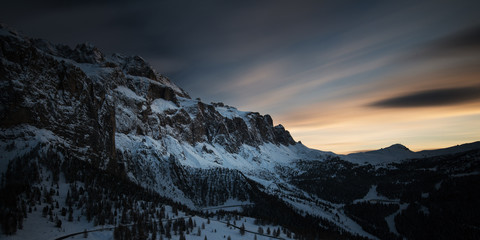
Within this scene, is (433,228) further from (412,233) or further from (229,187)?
(229,187)

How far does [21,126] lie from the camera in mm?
93625

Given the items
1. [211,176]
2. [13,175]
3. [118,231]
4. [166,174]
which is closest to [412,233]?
[211,176]

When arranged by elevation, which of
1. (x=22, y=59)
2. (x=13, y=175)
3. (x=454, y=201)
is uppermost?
(x=22, y=59)

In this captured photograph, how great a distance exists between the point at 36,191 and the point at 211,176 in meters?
146


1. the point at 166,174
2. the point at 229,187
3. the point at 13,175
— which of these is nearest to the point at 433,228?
the point at 229,187

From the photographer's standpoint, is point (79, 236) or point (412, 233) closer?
point (79, 236)

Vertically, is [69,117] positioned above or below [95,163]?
above

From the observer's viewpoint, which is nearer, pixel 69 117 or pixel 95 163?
pixel 95 163

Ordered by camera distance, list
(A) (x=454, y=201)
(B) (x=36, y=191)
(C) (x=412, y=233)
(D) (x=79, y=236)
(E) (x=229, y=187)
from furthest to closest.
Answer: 1. (E) (x=229, y=187)
2. (A) (x=454, y=201)
3. (C) (x=412, y=233)
4. (B) (x=36, y=191)
5. (D) (x=79, y=236)

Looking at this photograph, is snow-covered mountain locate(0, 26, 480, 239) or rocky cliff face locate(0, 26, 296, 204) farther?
rocky cliff face locate(0, 26, 296, 204)

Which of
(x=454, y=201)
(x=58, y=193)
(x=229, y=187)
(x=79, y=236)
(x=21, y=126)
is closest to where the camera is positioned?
(x=79, y=236)

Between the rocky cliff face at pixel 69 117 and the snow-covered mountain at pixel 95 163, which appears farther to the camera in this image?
the rocky cliff face at pixel 69 117

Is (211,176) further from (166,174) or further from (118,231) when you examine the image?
(118,231)

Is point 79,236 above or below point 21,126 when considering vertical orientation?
below
